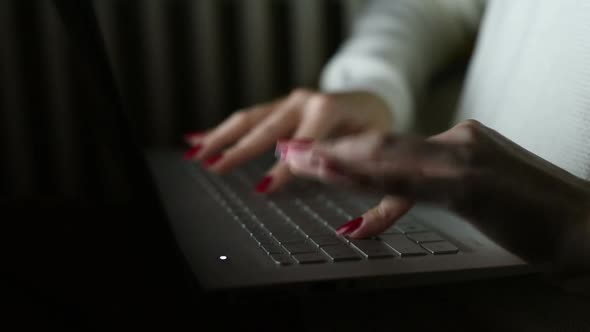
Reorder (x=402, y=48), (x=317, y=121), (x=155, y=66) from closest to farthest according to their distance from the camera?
(x=317, y=121)
(x=402, y=48)
(x=155, y=66)

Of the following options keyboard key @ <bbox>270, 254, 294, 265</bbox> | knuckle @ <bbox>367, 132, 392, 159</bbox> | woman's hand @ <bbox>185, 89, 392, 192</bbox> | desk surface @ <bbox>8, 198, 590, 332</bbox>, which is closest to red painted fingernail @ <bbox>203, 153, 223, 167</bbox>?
woman's hand @ <bbox>185, 89, 392, 192</bbox>

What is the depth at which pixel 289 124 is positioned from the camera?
688 millimetres

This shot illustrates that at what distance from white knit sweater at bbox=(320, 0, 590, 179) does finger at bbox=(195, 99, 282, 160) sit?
106 mm

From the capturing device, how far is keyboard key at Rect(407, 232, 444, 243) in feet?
1.34

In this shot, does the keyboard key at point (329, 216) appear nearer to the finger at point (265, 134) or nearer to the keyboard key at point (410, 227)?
the keyboard key at point (410, 227)

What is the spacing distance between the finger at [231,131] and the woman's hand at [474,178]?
0.41m

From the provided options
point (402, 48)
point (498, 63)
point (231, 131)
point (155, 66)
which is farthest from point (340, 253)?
point (155, 66)

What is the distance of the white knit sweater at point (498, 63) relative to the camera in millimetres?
375

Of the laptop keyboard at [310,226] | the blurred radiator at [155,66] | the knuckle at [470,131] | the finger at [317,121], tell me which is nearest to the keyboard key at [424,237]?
the laptop keyboard at [310,226]

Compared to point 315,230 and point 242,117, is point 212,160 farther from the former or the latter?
point 315,230

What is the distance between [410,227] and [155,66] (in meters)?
0.60

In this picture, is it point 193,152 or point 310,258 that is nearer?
point 310,258

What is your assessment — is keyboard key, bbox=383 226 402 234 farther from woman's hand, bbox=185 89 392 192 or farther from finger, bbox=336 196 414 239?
woman's hand, bbox=185 89 392 192

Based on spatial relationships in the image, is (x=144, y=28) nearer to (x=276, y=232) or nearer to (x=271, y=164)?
(x=271, y=164)
